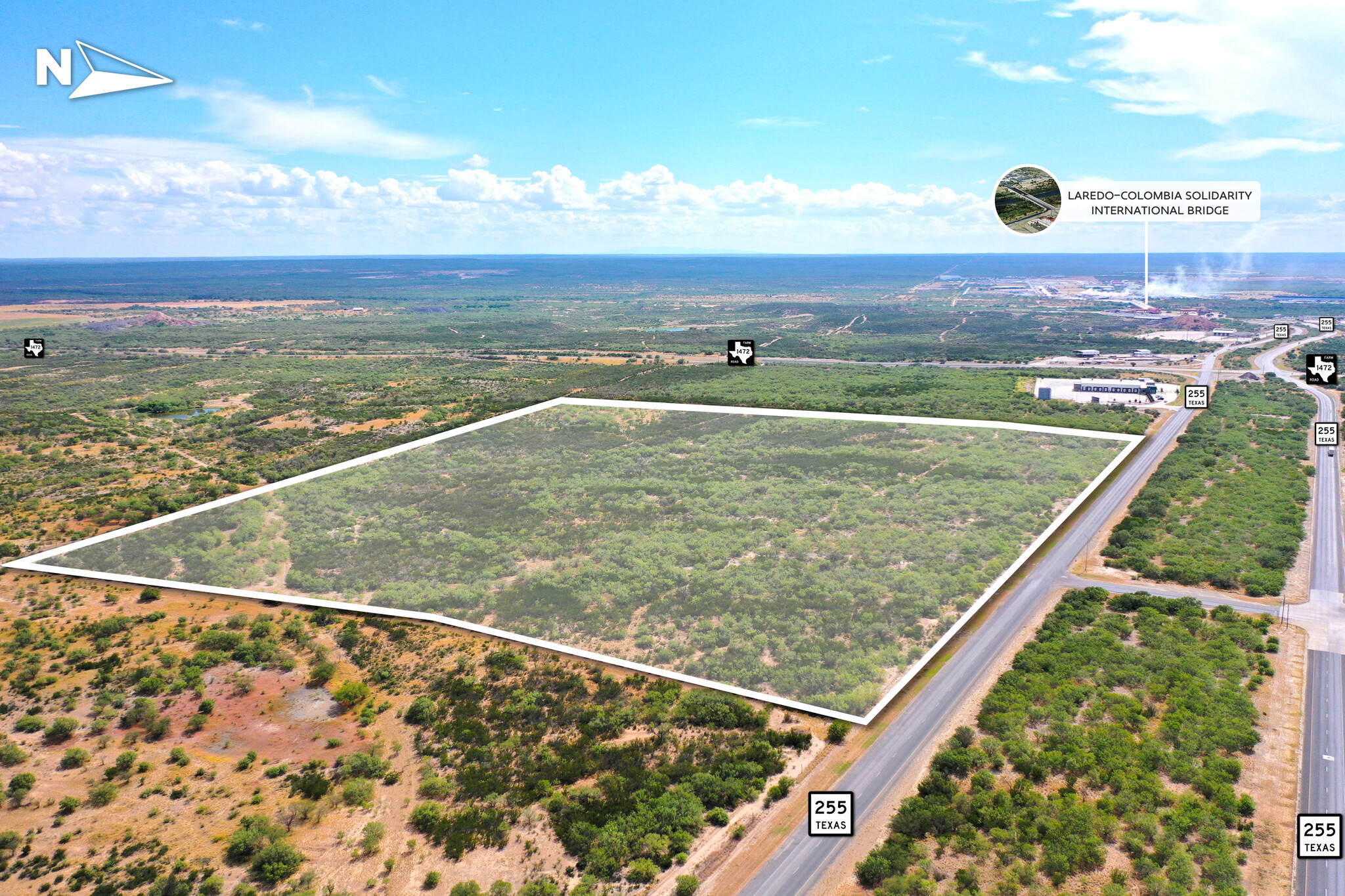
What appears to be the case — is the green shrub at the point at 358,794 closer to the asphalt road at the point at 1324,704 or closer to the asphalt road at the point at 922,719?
the asphalt road at the point at 922,719

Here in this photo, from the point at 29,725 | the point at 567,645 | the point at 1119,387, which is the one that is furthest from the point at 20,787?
the point at 1119,387

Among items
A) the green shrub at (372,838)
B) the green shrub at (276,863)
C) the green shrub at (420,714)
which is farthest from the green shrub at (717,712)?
the green shrub at (276,863)

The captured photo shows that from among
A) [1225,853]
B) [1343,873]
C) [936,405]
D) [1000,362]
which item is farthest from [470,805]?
[1000,362]

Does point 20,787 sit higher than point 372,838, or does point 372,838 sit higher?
point 20,787

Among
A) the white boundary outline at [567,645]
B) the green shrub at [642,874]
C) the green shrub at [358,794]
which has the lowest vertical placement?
the green shrub at [642,874]

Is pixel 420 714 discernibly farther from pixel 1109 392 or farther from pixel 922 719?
pixel 1109 392

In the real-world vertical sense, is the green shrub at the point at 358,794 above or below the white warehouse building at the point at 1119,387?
below

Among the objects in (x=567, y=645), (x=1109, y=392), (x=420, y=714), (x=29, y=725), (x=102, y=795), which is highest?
(x=1109, y=392)

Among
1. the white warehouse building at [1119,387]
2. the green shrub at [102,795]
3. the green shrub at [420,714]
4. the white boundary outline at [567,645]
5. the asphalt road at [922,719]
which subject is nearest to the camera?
the asphalt road at [922,719]

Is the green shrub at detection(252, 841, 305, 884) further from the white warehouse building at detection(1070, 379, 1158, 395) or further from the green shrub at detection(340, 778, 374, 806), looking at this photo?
the white warehouse building at detection(1070, 379, 1158, 395)
